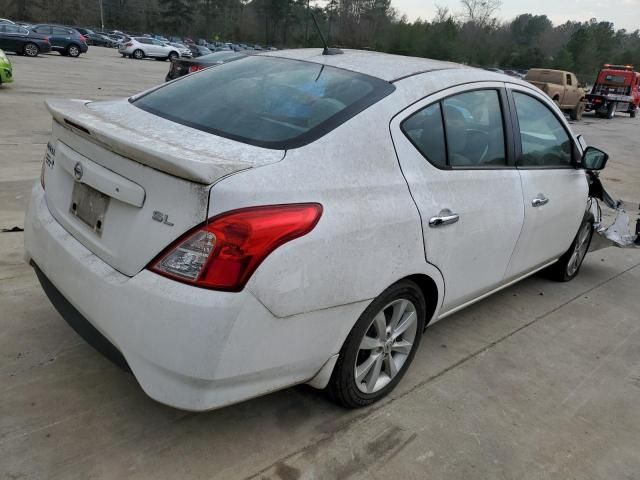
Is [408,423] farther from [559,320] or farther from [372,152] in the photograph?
[559,320]

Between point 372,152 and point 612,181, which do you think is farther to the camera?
point 612,181

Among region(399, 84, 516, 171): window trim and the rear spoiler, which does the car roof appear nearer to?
region(399, 84, 516, 171): window trim

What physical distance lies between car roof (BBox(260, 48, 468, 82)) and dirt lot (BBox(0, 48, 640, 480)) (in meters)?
1.62

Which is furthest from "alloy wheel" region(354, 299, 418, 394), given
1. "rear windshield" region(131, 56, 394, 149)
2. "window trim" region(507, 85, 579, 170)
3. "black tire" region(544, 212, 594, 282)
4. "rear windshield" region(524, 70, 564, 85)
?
"rear windshield" region(524, 70, 564, 85)

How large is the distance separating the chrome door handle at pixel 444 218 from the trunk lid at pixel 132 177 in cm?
84

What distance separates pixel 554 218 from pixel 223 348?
2.69m

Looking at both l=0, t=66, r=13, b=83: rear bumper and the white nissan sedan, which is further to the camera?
l=0, t=66, r=13, b=83: rear bumper

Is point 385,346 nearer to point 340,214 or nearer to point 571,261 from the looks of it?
point 340,214

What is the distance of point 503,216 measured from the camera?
3.00 metres

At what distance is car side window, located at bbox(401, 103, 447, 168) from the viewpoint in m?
2.50

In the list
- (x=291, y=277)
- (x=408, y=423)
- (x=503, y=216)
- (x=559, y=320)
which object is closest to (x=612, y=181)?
(x=559, y=320)

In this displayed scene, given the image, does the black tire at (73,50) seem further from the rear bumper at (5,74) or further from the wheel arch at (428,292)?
the wheel arch at (428,292)

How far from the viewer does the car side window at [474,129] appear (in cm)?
275

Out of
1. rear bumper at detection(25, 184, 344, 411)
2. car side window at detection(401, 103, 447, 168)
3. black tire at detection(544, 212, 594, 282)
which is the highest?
car side window at detection(401, 103, 447, 168)
